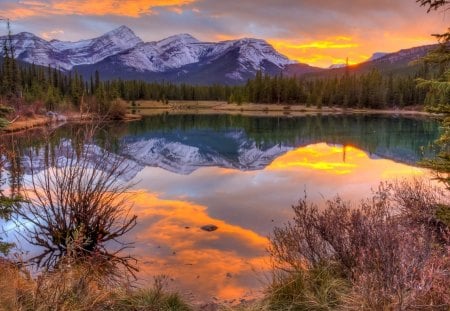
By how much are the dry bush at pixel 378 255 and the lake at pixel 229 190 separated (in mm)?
1904

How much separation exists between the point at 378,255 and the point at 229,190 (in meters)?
17.5

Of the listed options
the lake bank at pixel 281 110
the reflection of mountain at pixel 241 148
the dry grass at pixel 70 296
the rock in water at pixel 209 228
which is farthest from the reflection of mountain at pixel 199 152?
the lake bank at pixel 281 110

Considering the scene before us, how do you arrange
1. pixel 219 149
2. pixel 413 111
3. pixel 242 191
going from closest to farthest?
pixel 242 191 → pixel 219 149 → pixel 413 111

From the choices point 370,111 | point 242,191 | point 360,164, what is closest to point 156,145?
point 360,164

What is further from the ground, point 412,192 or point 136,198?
point 412,192

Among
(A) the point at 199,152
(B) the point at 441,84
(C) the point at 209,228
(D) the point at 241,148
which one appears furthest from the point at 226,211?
(D) the point at 241,148

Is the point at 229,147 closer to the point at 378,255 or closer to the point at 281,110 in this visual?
the point at 378,255

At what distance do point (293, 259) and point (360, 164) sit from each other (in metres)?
26.4

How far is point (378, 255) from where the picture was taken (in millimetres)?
6992

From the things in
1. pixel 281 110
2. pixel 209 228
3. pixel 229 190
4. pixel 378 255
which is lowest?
pixel 229 190

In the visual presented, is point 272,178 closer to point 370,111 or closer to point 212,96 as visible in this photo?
point 370,111

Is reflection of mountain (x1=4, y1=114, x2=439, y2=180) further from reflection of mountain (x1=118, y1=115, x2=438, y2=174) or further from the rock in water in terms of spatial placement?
the rock in water

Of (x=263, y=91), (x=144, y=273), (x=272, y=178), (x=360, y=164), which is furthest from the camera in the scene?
(x=263, y=91)

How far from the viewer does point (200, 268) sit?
12.7 meters
